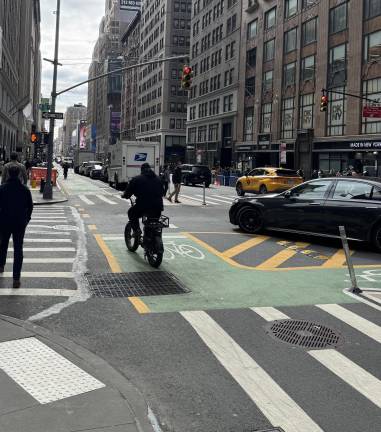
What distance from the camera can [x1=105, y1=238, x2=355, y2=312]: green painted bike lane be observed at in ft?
23.9

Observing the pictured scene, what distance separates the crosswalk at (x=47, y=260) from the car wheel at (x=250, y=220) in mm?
4210

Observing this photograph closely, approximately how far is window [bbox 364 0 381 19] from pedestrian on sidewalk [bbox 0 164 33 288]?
4001 centimetres

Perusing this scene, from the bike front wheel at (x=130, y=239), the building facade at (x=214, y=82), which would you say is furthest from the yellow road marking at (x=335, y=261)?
the building facade at (x=214, y=82)

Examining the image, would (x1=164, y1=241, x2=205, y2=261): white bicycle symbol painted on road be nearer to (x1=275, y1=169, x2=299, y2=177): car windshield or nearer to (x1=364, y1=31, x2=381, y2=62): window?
(x1=275, y1=169, x2=299, y2=177): car windshield

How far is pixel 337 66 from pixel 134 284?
42.4 metres

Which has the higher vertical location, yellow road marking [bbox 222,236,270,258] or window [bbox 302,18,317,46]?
window [bbox 302,18,317,46]

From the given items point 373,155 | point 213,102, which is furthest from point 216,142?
point 373,155

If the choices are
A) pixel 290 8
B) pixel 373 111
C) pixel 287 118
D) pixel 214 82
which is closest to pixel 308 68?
pixel 287 118

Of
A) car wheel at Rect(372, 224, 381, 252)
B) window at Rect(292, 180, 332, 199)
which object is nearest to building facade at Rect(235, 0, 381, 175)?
window at Rect(292, 180, 332, 199)

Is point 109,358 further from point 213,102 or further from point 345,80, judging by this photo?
point 213,102

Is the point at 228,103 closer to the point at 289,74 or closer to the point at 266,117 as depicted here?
the point at 266,117

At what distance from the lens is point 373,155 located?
133 ft

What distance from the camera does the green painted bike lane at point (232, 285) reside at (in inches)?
287

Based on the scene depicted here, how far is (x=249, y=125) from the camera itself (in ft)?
202
